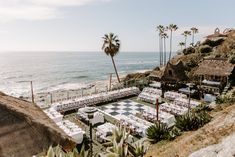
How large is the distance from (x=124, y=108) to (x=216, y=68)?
1346 centimetres

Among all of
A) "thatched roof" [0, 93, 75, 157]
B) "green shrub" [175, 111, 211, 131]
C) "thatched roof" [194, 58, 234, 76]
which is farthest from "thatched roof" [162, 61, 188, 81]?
"thatched roof" [0, 93, 75, 157]

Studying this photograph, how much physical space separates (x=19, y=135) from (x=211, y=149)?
721cm

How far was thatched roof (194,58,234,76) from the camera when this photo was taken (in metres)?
30.9

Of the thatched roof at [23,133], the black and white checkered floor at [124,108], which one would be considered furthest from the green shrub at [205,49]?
the thatched roof at [23,133]

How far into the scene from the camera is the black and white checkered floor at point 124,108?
25703 millimetres

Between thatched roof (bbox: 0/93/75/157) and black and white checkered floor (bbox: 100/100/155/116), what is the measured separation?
17.4m

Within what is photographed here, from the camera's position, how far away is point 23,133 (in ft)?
24.8

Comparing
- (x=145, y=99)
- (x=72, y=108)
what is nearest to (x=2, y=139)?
(x=72, y=108)

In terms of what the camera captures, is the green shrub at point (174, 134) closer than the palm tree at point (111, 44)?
Yes

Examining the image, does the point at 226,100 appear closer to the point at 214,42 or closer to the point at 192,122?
the point at 192,122

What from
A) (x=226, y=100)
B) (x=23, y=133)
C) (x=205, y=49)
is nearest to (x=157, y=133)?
(x=226, y=100)

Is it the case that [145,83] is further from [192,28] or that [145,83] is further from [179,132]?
[192,28]

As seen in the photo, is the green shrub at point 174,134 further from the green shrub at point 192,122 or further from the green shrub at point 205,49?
the green shrub at point 205,49

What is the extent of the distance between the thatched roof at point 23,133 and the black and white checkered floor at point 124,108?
57.2ft
